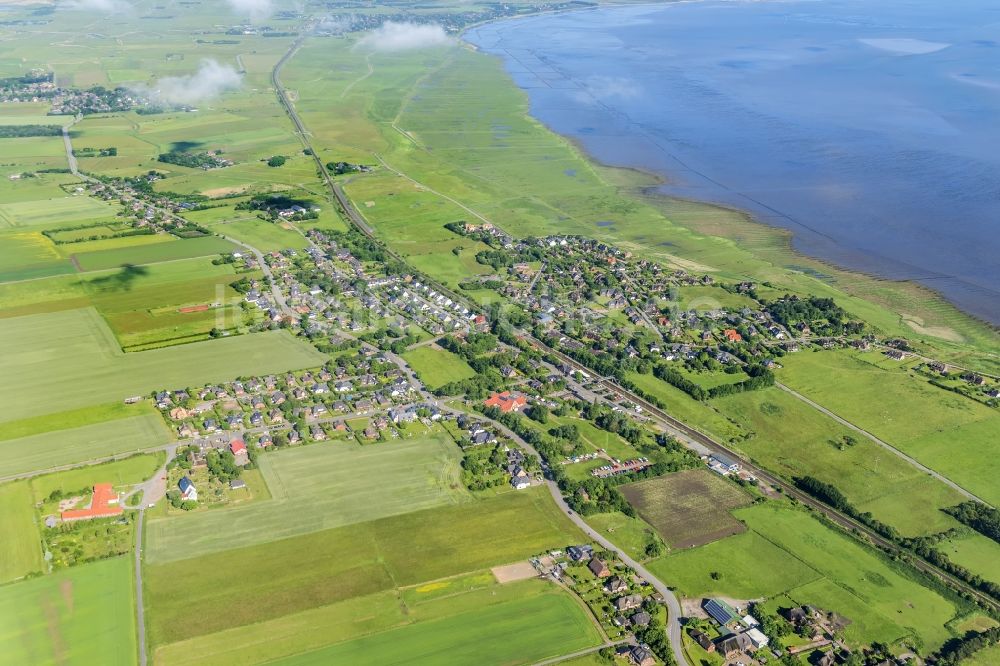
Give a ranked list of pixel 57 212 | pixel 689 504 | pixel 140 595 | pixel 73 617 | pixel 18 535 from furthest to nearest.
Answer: pixel 57 212, pixel 689 504, pixel 18 535, pixel 140 595, pixel 73 617

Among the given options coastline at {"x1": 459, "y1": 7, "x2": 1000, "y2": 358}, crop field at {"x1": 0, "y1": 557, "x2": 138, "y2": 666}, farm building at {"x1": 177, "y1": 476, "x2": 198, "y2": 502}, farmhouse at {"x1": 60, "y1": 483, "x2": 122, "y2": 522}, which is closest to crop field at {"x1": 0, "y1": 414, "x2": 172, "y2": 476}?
farmhouse at {"x1": 60, "y1": 483, "x2": 122, "y2": 522}

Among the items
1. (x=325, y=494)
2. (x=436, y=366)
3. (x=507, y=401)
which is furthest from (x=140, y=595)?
(x=436, y=366)

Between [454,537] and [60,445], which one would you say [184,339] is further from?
[454,537]

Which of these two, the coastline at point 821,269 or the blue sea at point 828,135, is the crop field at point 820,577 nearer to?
the coastline at point 821,269

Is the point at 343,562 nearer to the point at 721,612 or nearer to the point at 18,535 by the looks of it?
the point at 18,535

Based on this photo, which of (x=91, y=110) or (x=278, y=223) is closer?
(x=278, y=223)

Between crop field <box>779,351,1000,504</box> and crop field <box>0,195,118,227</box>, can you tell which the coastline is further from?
crop field <box>0,195,118,227</box>

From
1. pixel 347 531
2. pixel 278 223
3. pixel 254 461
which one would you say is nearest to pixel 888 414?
pixel 347 531
